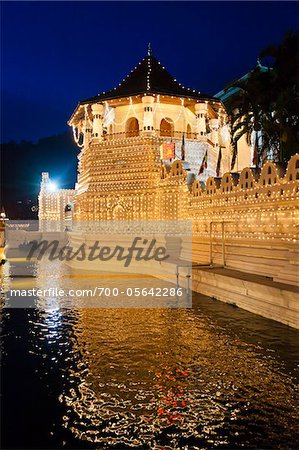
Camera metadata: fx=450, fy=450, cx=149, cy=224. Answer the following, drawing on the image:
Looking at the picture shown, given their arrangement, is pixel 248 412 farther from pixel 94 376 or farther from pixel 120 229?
pixel 120 229

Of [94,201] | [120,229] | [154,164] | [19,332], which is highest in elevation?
[154,164]

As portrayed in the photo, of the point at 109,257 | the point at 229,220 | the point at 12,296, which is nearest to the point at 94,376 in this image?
the point at 12,296

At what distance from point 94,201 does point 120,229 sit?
2.41 m

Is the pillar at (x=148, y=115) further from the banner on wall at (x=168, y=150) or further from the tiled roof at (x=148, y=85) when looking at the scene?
the banner on wall at (x=168, y=150)

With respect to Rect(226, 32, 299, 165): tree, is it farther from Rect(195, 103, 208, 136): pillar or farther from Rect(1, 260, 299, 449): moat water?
Rect(1, 260, 299, 449): moat water

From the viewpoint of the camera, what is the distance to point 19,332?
8953mm

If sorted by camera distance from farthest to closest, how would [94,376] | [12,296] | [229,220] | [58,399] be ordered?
[229,220] → [12,296] → [94,376] → [58,399]

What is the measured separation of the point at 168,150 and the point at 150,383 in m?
17.7

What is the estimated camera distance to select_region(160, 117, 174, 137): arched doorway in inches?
976

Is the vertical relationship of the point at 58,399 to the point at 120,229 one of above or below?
below

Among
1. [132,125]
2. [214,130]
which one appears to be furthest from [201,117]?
[132,125]

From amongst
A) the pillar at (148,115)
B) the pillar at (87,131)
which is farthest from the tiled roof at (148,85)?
the pillar at (87,131)

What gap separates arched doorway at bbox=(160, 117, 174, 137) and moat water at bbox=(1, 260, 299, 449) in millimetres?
16525

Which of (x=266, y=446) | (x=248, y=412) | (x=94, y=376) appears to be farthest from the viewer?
(x=94, y=376)
